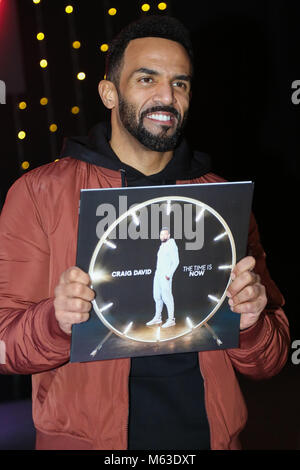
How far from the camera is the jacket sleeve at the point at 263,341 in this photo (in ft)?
4.00

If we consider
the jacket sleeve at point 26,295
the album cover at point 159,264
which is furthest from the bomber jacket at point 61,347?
the album cover at point 159,264

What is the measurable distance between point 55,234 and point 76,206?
0.24 feet

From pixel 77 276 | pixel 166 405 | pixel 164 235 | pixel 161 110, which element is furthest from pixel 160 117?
pixel 166 405

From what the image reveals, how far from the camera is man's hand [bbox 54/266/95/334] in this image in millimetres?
986

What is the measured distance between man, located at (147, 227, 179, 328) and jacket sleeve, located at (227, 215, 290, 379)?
9.1 inches

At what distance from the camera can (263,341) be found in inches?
48.2

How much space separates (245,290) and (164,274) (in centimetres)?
17

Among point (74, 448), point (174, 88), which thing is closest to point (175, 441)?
point (74, 448)

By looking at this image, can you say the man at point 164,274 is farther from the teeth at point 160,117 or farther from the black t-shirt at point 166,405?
the teeth at point 160,117

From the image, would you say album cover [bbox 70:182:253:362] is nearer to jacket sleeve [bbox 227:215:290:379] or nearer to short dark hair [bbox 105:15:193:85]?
jacket sleeve [bbox 227:215:290:379]

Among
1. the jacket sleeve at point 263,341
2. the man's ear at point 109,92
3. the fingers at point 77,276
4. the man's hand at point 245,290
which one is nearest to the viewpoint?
the fingers at point 77,276

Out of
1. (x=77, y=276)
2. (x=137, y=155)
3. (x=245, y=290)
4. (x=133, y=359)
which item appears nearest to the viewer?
(x=77, y=276)

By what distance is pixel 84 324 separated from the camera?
3.35 ft

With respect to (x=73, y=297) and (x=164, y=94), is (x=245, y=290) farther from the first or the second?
(x=164, y=94)
